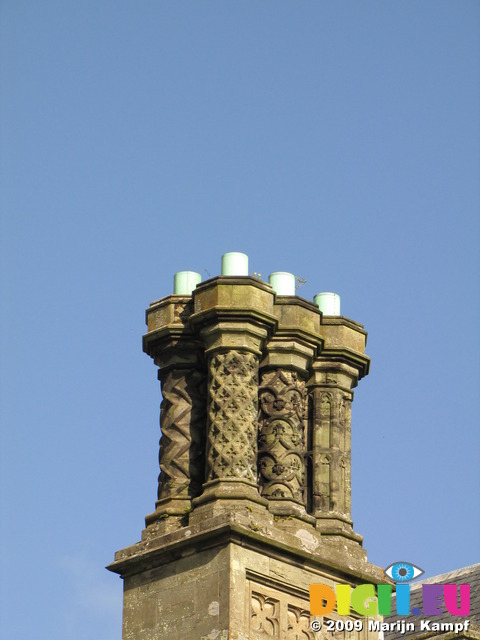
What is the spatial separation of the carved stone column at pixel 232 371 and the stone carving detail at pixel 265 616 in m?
1.10

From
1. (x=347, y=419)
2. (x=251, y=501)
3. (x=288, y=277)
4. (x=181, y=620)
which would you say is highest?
(x=288, y=277)

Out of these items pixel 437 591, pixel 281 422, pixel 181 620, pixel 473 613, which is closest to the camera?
pixel 181 620

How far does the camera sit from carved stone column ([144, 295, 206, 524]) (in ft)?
66.0

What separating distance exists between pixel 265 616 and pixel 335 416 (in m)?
3.02

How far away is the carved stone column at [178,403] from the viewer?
20.1m

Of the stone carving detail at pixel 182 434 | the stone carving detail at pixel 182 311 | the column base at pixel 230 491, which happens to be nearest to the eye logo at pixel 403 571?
the column base at pixel 230 491

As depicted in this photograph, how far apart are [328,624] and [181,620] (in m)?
1.65

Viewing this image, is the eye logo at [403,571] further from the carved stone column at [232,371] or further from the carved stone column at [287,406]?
the carved stone column at [232,371]

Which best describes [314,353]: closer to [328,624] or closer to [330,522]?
[330,522]

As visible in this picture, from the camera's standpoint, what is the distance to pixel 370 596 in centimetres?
2000

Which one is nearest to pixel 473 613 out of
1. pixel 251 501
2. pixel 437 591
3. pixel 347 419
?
pixel 437 591

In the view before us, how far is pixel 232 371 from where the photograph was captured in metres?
20.0

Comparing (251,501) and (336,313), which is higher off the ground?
(336,313)

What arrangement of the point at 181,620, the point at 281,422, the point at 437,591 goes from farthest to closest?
the point at 437,591 → the point at 281,422 → the point at 181,620
